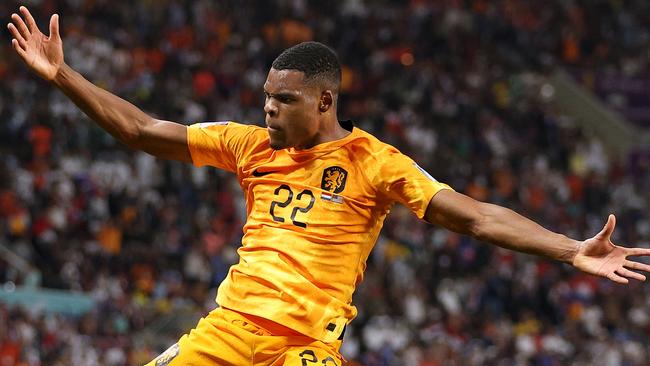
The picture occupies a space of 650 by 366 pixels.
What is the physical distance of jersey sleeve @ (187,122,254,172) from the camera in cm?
602

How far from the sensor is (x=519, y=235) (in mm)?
5410

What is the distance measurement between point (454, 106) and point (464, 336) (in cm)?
631

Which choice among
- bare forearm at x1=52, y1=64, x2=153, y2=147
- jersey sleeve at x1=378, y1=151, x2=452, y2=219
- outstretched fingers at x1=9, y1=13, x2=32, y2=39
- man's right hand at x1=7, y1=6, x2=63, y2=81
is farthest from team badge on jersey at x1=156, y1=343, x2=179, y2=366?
outstretched fingers at x1=9, y1=13, x2=32, y2=39

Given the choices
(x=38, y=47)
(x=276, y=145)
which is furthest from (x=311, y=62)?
(x=38, y=47)

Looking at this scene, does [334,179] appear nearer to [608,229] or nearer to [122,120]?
[122,120]

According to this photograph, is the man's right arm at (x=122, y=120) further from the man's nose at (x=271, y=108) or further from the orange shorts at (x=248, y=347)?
the orange shorts at (x=248, y=347)

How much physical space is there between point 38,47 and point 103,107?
1.43 feet

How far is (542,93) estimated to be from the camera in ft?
80.5

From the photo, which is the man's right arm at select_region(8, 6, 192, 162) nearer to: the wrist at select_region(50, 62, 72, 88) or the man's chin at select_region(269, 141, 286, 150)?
the wrist at select_region(50, 62, 72, 88)

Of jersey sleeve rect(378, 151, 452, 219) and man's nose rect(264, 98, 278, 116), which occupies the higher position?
man's nose rect(264, 98, 278, 116)

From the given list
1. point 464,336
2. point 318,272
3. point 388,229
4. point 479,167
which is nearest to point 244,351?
point 318,272

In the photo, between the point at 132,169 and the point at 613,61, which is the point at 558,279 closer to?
the point at 132,169

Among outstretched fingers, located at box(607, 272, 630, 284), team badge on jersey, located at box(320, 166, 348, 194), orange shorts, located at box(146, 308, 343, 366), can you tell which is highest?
team badge on jersey, located at box(320, 166, 348, 194)

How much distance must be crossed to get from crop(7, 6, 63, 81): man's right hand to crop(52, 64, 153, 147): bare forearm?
59 millimetres
